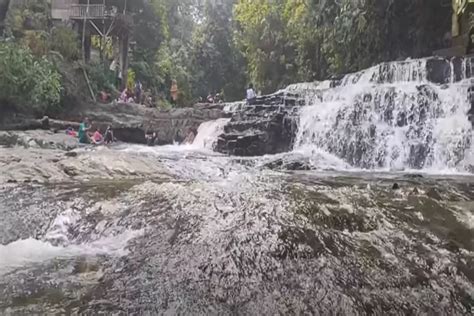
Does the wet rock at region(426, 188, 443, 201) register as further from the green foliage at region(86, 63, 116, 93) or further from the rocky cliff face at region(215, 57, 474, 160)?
the green foliage at region(86, 63, 116, 93)

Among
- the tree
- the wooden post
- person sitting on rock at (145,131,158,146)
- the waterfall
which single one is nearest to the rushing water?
the waterfall

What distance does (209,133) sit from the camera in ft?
56.0

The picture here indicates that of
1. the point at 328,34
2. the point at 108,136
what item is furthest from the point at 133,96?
the point at 328,34

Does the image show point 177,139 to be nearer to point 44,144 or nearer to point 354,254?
point 44,144

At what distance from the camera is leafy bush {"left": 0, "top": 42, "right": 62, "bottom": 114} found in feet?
51.3

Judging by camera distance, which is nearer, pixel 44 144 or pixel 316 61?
pixel 44 144

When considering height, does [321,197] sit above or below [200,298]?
above

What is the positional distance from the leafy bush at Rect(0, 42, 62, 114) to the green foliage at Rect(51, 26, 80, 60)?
317 centimetres

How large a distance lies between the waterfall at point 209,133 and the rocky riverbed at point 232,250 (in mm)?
10986

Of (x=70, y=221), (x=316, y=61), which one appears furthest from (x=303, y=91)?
(x=70, y=221)

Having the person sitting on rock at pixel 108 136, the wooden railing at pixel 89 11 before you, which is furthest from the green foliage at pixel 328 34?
the person sitting on rock at pixel 108 136

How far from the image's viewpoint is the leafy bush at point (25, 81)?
15.6 m

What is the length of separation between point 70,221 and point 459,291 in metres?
3.11

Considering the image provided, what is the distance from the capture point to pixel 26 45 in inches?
727
